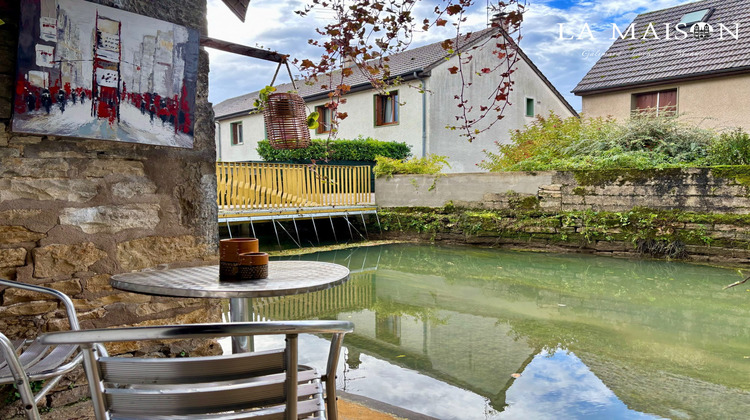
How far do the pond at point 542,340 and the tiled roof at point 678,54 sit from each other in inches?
291

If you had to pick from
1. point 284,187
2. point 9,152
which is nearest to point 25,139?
point 9,152

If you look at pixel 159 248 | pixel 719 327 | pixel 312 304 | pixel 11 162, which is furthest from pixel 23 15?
pixel 719 327

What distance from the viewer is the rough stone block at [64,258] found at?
221 centimetres

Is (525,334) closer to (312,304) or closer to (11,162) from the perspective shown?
(312,304)

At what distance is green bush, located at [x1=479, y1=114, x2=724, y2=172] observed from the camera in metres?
9.12

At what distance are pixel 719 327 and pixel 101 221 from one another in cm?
480

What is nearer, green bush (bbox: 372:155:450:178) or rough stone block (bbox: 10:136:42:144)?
rough stone block (bbox: 10:136:42:144)

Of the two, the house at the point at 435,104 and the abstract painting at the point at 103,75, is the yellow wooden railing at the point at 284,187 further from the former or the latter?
the abstract painting at the point at 103,75

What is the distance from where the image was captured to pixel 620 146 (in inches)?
380

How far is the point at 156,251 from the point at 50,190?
54 cm

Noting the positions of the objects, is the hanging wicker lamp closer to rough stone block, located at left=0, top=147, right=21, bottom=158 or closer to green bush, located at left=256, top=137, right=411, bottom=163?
rough stone block, located at left=0, top=147, right=21, bottom=158

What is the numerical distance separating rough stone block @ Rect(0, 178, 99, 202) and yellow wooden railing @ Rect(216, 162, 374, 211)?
6.45 metres

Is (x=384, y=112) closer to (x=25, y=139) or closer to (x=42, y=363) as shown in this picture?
(x=25, y=139)

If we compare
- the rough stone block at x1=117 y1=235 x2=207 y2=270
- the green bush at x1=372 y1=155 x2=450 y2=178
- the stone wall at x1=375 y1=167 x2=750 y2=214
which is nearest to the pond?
the rough stone block at x1=117 y1=235 x2=207 y2=270
